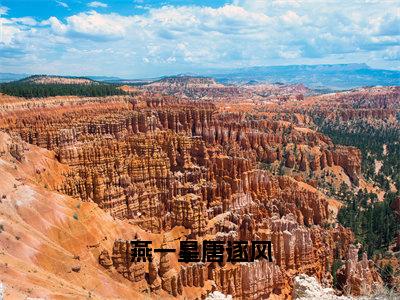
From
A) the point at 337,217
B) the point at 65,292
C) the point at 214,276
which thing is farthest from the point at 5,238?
the point at 337,217

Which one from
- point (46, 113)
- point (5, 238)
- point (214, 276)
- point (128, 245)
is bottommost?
point (214, 276)

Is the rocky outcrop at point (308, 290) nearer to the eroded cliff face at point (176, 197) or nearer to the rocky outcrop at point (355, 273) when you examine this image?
the eroded cliff face at point (176, 197)

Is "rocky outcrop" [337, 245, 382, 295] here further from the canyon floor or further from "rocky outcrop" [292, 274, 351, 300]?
"rocky outcrop" [292, 274, 351, 300]

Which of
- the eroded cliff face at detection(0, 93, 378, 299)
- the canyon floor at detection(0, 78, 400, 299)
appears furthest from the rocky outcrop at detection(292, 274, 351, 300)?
the eroded cliff face at detection(0, 93, 378, 299)

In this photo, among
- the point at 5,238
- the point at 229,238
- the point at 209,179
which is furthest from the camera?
the point at 209,179

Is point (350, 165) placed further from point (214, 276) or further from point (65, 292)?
point (65, 292)

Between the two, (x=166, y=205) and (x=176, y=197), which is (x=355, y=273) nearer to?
(x=176, y=197)
